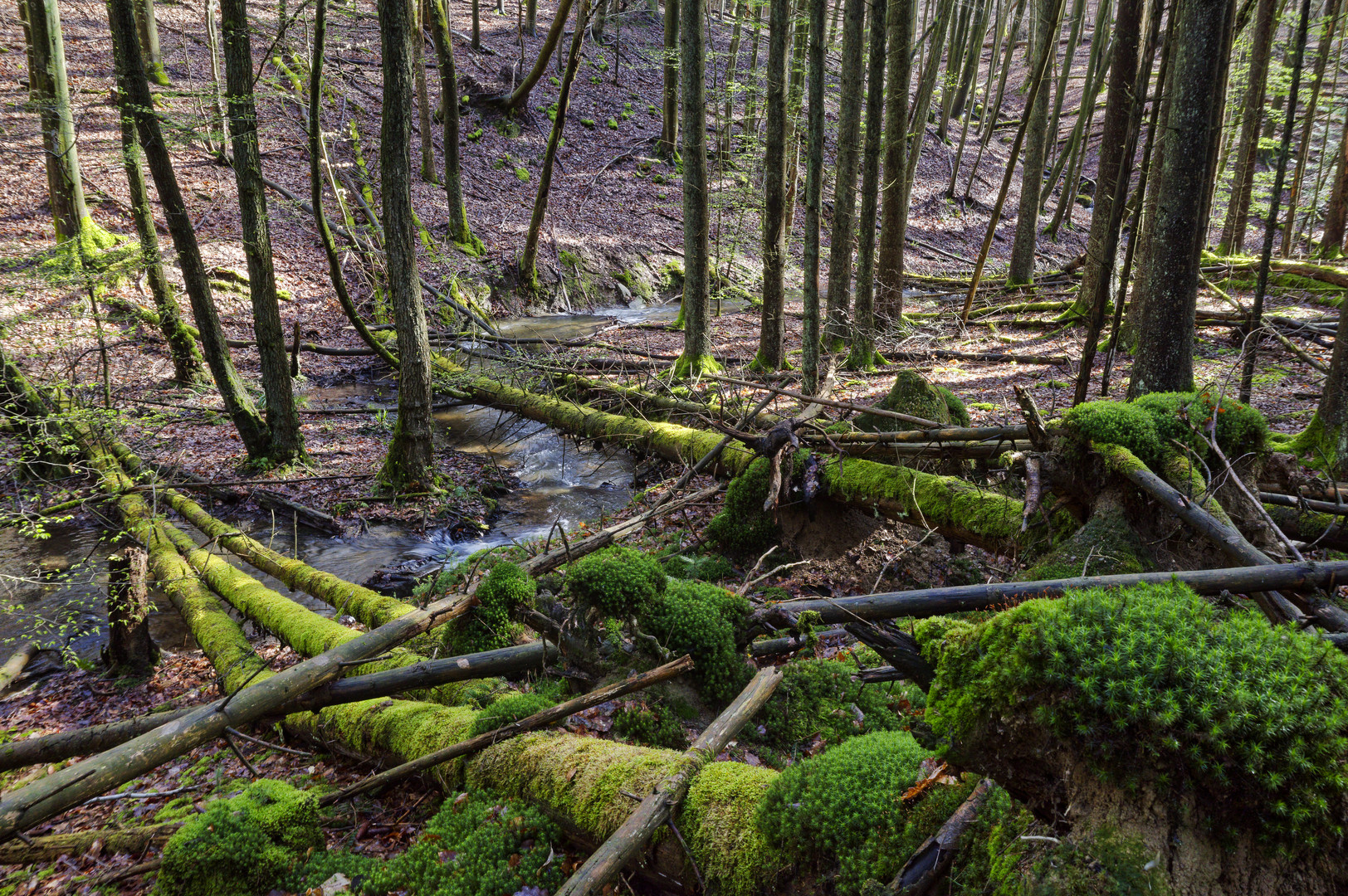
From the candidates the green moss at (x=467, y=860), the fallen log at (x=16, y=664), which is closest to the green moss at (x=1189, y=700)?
the green moss at (x=467, y=860)

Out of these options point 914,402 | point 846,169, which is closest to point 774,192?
point 846,169

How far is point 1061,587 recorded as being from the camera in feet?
9.61

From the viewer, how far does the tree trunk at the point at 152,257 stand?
901cm

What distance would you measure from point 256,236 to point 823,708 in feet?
31.3

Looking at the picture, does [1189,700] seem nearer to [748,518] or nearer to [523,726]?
[523,726]

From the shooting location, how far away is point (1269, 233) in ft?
21.8

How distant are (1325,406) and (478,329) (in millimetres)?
13559

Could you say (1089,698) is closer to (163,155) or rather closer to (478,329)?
(163,155)

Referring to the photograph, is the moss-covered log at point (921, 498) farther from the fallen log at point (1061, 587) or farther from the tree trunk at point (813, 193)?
the tree trunk at point (813, 193)

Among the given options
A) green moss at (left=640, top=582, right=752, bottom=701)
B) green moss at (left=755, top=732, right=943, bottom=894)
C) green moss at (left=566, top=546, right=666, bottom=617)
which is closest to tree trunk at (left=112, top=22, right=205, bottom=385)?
green moss at (left=566, top=546, right=666, bottom=617)

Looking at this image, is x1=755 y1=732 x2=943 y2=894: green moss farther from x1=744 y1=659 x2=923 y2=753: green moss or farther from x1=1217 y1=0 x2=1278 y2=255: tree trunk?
x1=1217 y1=0 x2=1278 y2=255: tree trunk

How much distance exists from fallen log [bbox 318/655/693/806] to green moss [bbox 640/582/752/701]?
38cm

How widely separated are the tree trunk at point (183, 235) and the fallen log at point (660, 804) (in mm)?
9063

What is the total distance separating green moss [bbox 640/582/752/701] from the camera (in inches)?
170
